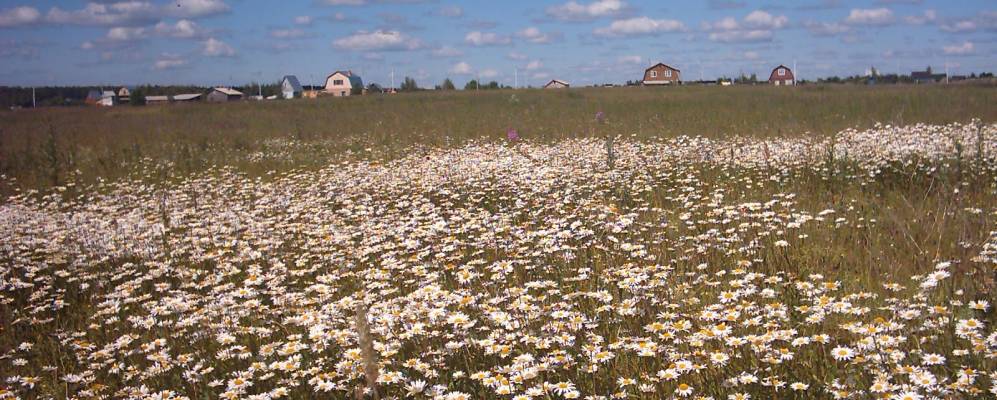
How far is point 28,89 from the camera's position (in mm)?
107000

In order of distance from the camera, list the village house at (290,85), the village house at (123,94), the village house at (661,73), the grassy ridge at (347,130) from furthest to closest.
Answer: the village house at (123,94), the village house at (290,85), the village house at (661,73), the grassy ridge at (347,130)

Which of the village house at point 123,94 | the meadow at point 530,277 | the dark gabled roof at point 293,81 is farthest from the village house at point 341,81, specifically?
the meadow at point 530,277

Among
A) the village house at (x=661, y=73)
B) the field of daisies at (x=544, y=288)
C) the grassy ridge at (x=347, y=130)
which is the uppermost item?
the village house at (x=661, y=73)

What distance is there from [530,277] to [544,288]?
303 mm

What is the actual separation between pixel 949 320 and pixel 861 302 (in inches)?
23.3

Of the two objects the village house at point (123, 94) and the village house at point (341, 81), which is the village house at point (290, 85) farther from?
the village house at point (123, 94)

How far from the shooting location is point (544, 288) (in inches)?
163

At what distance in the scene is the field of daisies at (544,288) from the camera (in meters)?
Result: 2.86

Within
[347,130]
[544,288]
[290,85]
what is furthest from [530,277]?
[290,85]

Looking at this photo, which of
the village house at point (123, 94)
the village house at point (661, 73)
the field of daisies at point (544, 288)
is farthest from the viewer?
the village house at point (123, 94)

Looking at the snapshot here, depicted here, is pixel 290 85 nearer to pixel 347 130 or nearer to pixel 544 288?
pixel 347 130

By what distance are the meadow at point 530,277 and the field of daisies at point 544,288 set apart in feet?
0.08

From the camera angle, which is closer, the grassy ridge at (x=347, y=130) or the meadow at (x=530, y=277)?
the meadow at (x=530, y=277)

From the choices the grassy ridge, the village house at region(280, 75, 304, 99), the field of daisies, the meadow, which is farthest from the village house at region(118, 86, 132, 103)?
the field of daisies
